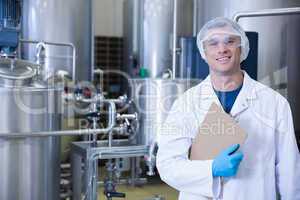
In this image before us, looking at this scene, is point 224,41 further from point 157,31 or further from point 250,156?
point 157,31

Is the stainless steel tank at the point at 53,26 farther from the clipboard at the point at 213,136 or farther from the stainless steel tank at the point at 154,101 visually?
the clipboard at the point at 213,136

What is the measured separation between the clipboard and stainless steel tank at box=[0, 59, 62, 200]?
1035 mm

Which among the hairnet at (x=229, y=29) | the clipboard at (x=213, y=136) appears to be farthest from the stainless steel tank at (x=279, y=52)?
the clipboard at (x=213, y=136)

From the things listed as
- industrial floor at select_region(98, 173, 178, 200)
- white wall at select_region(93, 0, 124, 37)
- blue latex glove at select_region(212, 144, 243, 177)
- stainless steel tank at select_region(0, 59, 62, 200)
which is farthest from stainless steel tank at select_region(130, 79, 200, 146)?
white wall at select_region(93, 0, 124, 37)

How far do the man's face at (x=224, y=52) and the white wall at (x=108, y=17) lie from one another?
3.88 metres

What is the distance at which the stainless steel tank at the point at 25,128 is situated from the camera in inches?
78.0

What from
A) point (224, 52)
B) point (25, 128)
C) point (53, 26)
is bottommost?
point (25, 128)

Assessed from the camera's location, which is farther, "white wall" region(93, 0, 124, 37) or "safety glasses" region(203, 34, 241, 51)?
"white wall" region(93, 0, 124, 37)

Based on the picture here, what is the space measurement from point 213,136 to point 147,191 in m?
2.03

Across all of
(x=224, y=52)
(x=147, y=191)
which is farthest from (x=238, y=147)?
(x=147, y=191)

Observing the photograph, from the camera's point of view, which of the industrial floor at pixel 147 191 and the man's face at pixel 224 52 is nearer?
the man's face at pixel 224 52

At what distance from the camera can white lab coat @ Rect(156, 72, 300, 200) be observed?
129 cm

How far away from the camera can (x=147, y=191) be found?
322 cm

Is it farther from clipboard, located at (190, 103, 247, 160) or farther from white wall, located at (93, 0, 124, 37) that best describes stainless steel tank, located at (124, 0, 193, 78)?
clipboard, located at (190, 103, 247, 160)
